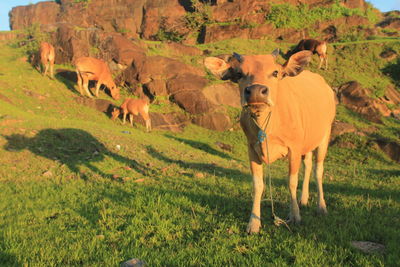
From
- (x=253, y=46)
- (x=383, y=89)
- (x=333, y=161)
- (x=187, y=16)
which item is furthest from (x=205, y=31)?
(x=333, y=161)

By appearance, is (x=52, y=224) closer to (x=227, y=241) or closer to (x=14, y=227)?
(x=14, y=227)

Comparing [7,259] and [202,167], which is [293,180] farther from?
[202,167]

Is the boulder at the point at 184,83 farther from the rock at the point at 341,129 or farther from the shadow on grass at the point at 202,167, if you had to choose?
the shadow on grass at the point at 202,167

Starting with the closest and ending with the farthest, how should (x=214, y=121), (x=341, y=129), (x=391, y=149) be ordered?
(x=391, y=149) < (x=341, y=129) < (x=214, y=121)

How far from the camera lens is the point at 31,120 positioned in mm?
11133

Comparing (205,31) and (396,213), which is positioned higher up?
(205,31)

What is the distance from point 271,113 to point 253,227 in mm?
1617

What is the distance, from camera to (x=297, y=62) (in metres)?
4.20

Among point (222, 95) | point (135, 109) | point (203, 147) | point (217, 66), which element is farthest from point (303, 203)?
point (222, 95)

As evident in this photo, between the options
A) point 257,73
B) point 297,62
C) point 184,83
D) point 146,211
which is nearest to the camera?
point 257,73

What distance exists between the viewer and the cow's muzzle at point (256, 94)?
3.37 m

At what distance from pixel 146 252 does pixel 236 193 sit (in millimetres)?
3029

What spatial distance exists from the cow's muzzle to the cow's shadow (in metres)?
5.32

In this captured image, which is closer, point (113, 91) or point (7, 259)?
point (7, 259)
